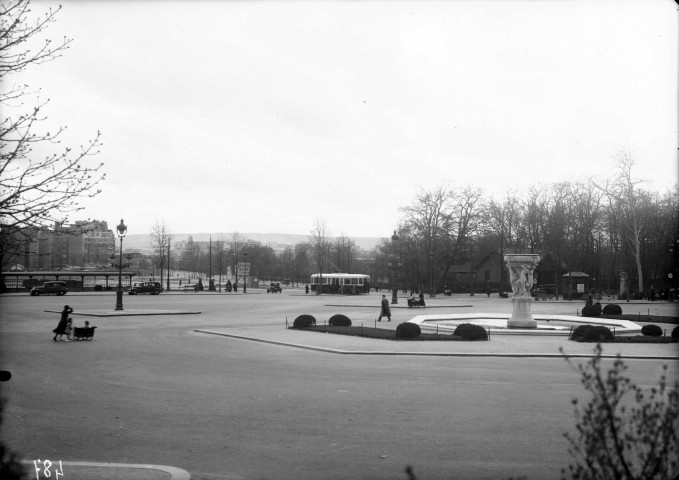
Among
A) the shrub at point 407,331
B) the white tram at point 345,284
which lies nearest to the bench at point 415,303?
the shrub at point 407,331

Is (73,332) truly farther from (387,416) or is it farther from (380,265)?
(380,265)

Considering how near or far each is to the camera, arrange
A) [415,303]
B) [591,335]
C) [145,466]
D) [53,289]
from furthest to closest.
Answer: [53,289]
[415,303]
[591,335]
[145,466]

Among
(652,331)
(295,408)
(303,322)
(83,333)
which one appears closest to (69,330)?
(83,333)

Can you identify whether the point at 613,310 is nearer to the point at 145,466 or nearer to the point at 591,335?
the point at 591,335

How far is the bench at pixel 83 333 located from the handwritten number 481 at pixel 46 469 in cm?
1809

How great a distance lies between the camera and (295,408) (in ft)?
39.3

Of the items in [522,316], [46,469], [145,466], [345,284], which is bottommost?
[145,466]

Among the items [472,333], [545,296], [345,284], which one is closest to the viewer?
[472,333]

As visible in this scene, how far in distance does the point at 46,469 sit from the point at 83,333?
61.6 ft

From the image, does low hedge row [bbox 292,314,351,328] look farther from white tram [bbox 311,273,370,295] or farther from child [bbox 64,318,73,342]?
white tram [bbox 311,273,370,295]

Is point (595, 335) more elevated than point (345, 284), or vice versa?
point (345, 284)

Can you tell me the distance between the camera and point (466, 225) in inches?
3514

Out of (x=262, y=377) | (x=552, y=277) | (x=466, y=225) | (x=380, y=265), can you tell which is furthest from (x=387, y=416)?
(x=380, y=265)

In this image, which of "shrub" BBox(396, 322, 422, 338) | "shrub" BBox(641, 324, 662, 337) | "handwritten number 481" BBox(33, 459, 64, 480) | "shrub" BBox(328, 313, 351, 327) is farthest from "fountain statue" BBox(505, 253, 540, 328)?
"handwritten number 481" BBox(33, 459, 64, 480)
